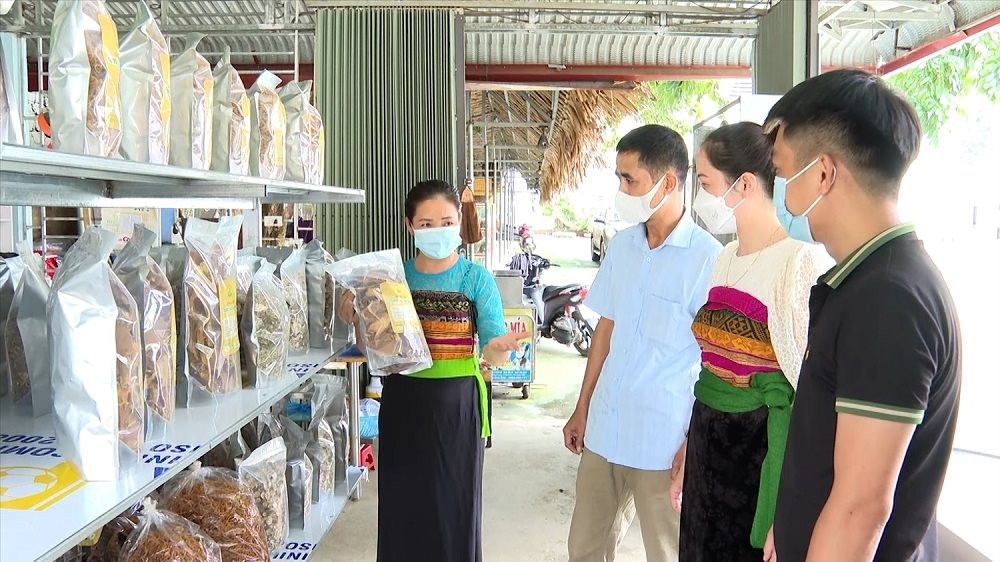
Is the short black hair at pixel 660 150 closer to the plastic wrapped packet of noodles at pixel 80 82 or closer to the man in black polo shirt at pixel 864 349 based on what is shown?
the man in black polo shirt at pixel 864 349

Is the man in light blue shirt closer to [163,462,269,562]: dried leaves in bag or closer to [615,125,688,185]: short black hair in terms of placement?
[615,125,688,185]: short black hair

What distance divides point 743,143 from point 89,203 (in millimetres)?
1800

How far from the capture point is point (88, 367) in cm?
126

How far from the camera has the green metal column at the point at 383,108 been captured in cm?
363

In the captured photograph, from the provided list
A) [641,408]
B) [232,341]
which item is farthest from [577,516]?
[232,341]

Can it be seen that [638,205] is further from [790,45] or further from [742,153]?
[790,45]

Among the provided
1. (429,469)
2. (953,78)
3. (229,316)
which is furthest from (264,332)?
(953,78)

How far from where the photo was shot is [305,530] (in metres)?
2.42

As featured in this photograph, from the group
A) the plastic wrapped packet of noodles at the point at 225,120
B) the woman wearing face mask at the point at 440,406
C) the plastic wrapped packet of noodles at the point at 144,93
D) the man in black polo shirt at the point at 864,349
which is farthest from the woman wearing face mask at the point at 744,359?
the plastic wrapped packet of noodles at the point at 144,93

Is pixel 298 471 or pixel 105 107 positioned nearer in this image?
pixel 105 107

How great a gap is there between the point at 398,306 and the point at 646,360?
2.71 ft

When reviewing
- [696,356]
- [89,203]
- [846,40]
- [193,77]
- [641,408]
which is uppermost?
[846,40]

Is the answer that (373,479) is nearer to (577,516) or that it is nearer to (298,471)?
(298,471)

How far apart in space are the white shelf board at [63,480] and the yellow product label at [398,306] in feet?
1.90
